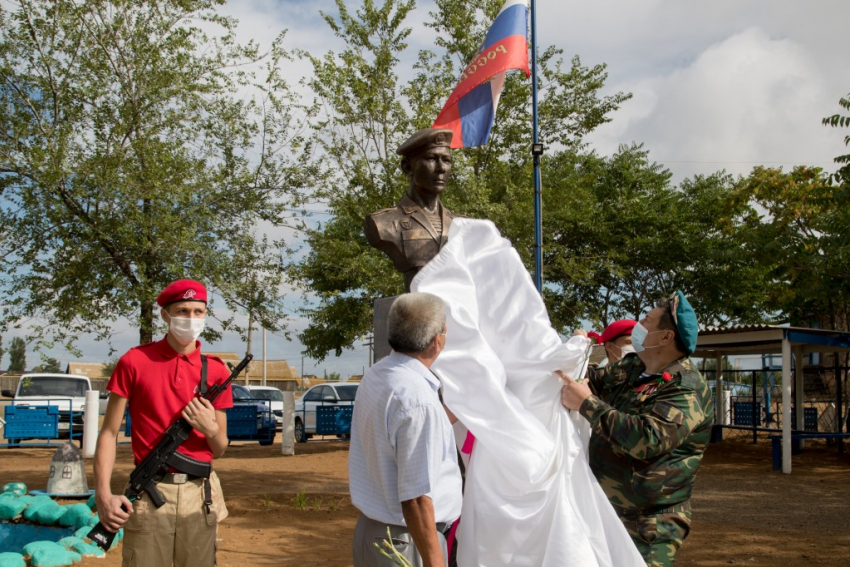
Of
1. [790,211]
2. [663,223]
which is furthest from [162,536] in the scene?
[663,223]

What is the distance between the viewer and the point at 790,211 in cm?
2039

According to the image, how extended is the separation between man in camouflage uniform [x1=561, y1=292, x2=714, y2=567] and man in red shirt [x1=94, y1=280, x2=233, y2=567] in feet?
5.28

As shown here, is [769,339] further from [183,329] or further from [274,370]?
[274,370]

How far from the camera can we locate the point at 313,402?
68.9 ft

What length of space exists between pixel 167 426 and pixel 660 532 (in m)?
2.09

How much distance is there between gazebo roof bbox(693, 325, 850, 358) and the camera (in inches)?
546

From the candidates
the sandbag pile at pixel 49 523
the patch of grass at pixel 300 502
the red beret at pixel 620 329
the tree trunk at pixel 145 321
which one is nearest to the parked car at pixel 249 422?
the tree trunk at pixel 145 321

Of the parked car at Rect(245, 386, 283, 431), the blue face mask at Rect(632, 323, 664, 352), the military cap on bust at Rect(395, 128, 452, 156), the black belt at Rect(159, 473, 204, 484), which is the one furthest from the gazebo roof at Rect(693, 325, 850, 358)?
the parked car at Rect(245, 386, 283, 431)

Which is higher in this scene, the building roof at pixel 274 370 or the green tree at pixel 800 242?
the green tree at pixel 800 242

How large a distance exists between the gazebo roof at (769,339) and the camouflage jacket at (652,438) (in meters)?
11.5

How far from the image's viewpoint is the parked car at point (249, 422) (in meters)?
18.4

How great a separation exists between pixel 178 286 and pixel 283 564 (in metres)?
4.20

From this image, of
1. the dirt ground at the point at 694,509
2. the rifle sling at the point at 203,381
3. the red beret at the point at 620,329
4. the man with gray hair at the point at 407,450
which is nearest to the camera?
the man with gray hair at the point at 407,450

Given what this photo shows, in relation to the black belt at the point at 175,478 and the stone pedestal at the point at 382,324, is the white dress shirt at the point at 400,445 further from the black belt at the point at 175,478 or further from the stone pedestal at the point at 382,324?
the stone pedestal at the point at 382,324
